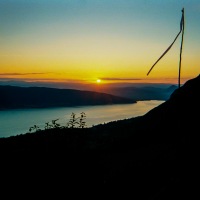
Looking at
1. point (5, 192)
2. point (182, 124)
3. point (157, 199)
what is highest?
point (182, 124)

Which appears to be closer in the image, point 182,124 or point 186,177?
point 186,177

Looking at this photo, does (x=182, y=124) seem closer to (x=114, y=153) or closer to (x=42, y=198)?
(x=114, y=153)

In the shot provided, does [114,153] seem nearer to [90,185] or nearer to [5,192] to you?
[90,185]

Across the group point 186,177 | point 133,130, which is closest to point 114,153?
point 133,130

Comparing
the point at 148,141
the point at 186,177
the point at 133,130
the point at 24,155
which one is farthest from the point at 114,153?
the point at 186,177

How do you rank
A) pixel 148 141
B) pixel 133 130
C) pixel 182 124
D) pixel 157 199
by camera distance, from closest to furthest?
pixel 157 199 < pixel 182 124 < pixel 148 141 < pixel 133 130

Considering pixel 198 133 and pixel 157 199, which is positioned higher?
pixel 198 133

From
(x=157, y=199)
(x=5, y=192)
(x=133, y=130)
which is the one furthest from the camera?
(x=133, y=130)
